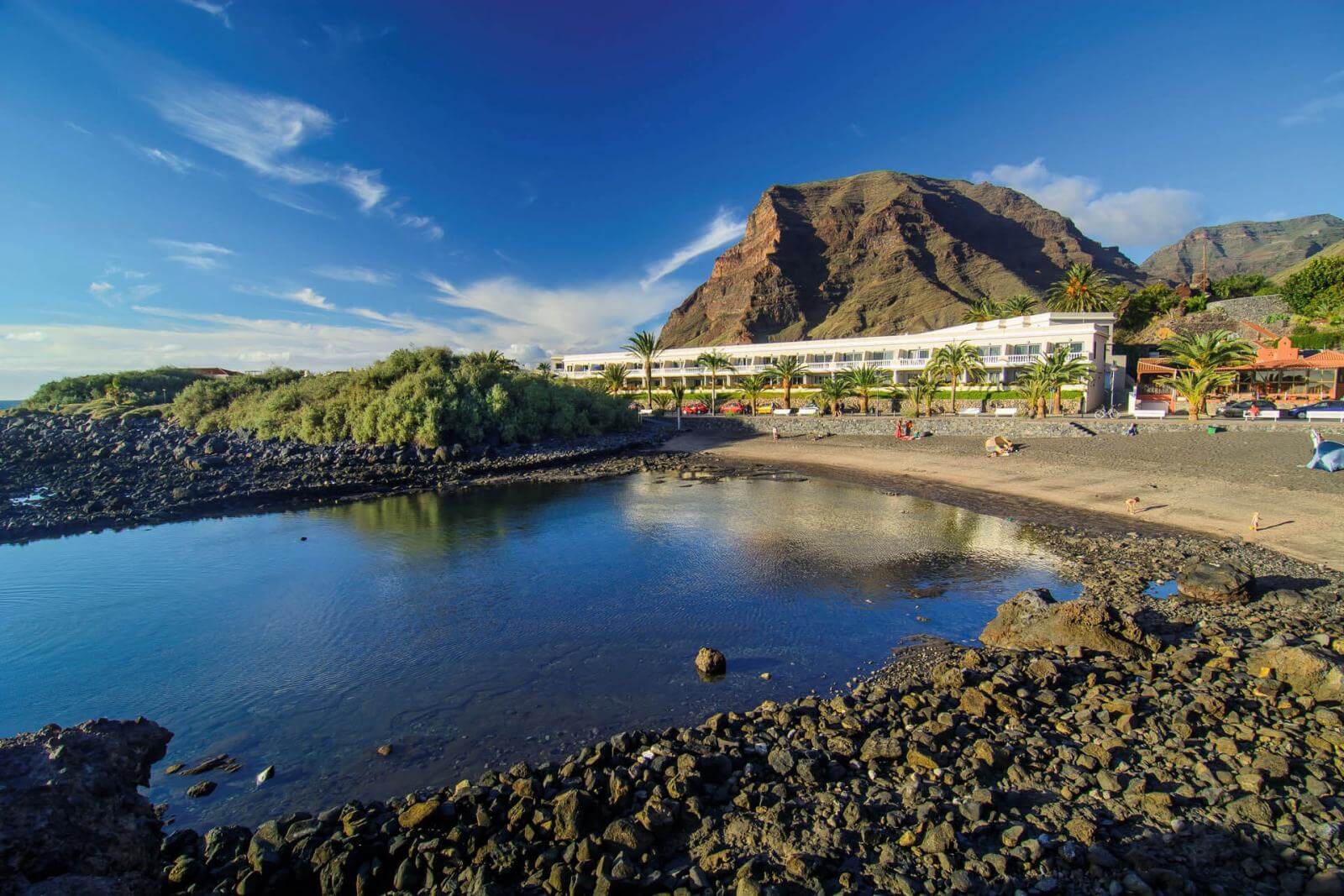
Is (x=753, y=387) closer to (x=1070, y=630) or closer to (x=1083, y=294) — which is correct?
(x=1083, y=294)

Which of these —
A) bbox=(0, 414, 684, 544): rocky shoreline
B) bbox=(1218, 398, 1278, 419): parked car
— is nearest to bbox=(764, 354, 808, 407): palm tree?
bbox=(0, 414, 684, 544): rocky shoreline

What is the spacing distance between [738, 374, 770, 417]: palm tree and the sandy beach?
24.0 metres

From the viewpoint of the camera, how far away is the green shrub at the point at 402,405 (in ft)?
142

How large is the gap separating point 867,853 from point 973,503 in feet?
78.7

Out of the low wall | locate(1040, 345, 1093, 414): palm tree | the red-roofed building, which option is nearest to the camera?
the low wall

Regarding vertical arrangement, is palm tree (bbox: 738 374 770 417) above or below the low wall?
above

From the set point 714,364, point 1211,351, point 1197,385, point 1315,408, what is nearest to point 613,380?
point 714,364

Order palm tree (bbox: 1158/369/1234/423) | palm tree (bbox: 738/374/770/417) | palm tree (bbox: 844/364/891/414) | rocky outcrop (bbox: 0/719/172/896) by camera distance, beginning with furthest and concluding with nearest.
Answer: palm tree (bbox: 738/374/770/417) → palm tree (bbox: 844/364/891/414) → palm tree (bbox: 1158/369/1234/423) → rocky outcrop (bbox: 0/719/172/896)

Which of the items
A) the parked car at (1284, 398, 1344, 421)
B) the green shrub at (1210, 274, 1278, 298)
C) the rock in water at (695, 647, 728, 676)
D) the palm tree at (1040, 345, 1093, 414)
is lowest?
the rock in water at (695, 647, 728, 676)

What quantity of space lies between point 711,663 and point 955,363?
1945 inches

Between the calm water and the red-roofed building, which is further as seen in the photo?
the red-roofed building

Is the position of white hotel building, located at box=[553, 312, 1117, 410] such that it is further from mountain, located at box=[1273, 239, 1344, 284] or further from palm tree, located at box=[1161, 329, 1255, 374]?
mountain, located at box=[1273, 239, 1344, 284]

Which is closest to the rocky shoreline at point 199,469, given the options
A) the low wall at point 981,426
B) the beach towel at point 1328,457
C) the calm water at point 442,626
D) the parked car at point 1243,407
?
the calm water at point 442,626

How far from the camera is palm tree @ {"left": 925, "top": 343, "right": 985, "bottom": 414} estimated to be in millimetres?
52450
